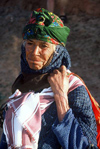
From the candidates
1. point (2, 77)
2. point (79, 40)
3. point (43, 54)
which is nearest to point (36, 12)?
point (43, 54)

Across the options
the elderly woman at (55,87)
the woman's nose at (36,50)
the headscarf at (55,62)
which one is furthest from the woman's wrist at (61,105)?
the woman's nose at (36,50)

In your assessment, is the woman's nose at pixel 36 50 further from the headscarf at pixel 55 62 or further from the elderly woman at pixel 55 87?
the headscarf at pixel 55 62

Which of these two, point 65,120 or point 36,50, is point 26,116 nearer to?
point 65,120

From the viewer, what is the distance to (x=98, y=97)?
4.41m

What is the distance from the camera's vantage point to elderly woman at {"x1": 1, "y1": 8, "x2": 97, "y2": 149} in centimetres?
154

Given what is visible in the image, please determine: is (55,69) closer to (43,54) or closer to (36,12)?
(43,54)

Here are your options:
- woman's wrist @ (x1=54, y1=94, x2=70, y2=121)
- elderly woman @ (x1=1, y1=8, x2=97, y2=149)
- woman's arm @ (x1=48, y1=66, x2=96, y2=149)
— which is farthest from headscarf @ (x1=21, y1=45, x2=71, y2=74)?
woman's wrist @ (x1=54, y1=94, x2=70, y2=121)

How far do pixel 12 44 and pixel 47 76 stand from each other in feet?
17.0

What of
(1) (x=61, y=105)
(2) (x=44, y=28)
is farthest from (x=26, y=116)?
(2) (x=44, y=28)

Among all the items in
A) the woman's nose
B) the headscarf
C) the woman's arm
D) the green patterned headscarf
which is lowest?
the woman's arm

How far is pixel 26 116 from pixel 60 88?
0.33m

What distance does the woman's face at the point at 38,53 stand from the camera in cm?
165

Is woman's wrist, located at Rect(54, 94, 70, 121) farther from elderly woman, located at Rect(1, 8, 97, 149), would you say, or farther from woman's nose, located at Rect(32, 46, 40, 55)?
woman's nose, located at Rect(32, 46, 40, 55)

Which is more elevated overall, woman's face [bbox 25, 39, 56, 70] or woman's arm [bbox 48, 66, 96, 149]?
woman's face [bbox 25, 39, 56, 70]
